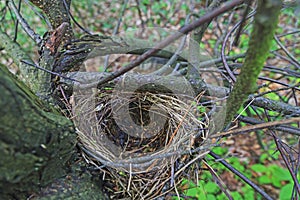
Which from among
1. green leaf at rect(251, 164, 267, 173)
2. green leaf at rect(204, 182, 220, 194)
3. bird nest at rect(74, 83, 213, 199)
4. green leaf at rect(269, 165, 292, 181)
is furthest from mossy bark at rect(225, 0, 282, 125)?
green leaf at rect(251, 164, 267, 173)

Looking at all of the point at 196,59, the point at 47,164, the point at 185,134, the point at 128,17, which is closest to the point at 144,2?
the point at 128,17

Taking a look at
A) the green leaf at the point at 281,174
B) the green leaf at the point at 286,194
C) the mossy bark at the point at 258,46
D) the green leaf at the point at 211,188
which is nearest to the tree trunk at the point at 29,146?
the mossy bark at the point at 258,46

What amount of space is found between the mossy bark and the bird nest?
224mm

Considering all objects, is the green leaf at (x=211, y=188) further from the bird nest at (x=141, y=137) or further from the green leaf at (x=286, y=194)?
the bird nest at (x=141, y=137)

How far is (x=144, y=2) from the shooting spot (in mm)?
4535

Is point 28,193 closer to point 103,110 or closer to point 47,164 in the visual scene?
point 47,164

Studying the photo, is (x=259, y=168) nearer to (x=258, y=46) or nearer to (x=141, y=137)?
(x=141, y=137)

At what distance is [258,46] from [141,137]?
2.41 feet

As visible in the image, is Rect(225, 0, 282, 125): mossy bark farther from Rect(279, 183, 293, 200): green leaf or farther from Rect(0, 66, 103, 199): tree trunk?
Rect(279, 183, 293, 200): green leaf

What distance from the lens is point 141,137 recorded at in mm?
1190

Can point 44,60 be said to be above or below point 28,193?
above

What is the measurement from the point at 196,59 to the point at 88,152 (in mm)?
593

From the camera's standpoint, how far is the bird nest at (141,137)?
0.87 meters

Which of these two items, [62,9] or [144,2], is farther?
[144,2]
